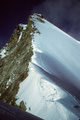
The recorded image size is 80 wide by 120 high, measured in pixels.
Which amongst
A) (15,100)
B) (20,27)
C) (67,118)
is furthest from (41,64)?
(20,27)

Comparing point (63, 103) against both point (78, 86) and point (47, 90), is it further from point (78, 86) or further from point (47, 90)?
point (78, 86)

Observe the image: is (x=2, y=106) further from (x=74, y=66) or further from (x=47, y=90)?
(x=74, y=66)

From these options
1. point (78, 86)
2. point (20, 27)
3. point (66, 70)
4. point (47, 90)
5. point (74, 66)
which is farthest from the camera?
point (20, 27)

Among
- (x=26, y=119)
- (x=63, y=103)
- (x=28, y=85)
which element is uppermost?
(x=28, y=85)

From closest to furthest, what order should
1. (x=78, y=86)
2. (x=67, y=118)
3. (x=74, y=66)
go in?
Result: 1. (x=67, y=118)
2. (x=78, y=86)
3. (x=74, y=66)

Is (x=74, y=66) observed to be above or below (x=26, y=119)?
above

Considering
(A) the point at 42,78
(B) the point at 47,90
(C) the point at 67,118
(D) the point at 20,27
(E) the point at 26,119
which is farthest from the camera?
(D) the point at 20,27

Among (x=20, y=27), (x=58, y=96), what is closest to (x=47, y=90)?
(x=58, y=96)

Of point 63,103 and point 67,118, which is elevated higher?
point 63,103

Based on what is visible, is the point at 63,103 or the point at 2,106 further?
the point at 2,106
